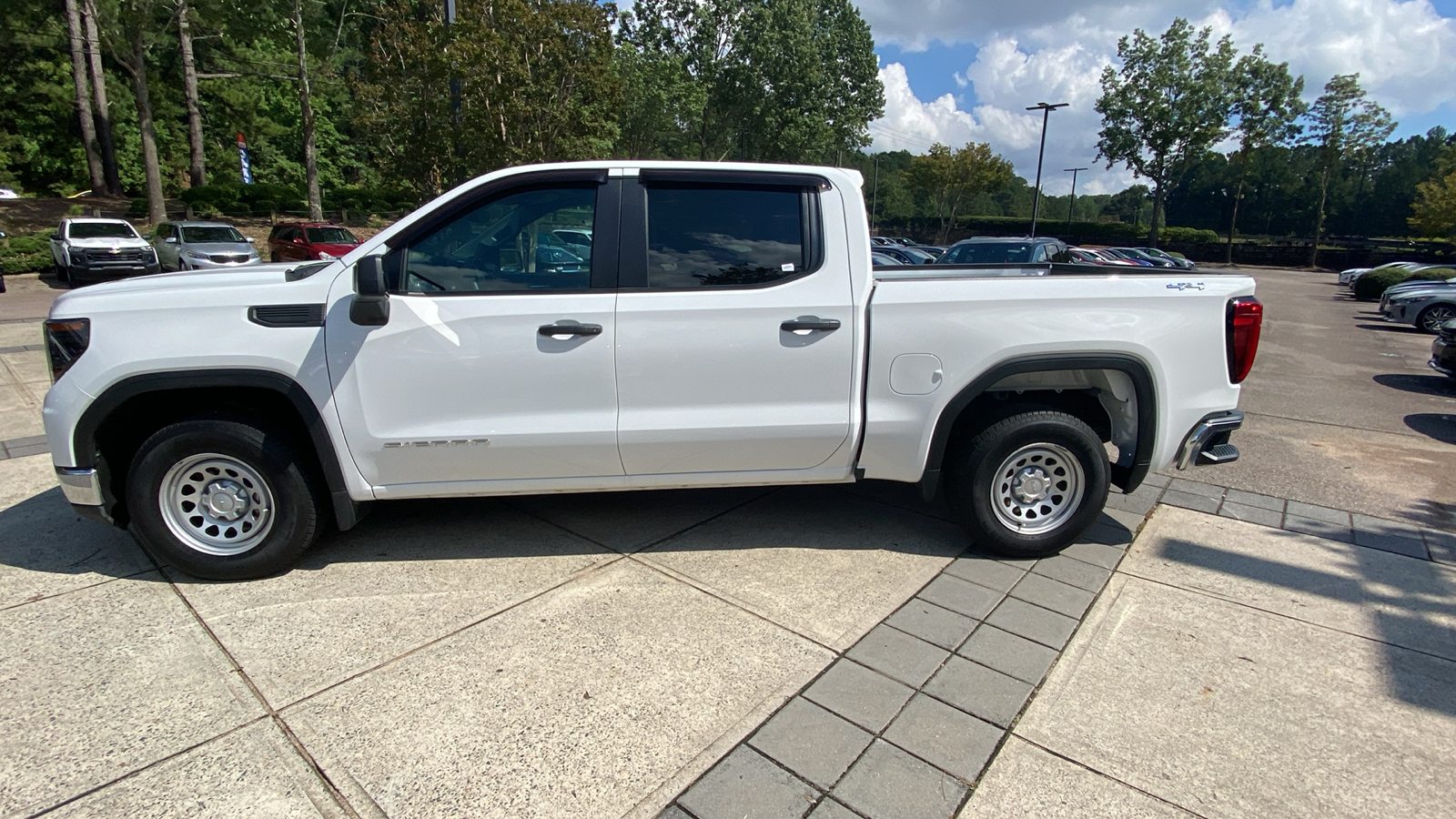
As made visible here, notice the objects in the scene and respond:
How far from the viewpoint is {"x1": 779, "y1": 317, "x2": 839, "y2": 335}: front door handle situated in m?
3.52

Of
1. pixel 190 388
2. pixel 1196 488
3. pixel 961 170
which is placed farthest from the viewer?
pixel 961 170

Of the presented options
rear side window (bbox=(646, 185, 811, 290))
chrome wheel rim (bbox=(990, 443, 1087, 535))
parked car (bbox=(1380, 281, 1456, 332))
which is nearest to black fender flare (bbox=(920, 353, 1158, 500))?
chrome wheel rim (bbox=(990, 443, 1087, 535))

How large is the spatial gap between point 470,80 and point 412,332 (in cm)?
1328

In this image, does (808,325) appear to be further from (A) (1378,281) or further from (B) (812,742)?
(A) (1378,281)

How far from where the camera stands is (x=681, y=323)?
11.4ft

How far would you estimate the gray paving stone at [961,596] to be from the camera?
349cm

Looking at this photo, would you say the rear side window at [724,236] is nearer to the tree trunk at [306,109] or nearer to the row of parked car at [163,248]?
the row of parked car at [163,248]

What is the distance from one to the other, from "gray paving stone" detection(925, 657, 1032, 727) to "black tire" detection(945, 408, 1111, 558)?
1036 mm

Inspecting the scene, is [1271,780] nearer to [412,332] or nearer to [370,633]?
[370,633]

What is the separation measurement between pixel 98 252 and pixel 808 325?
71.3ft

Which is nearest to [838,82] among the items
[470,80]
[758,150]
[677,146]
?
[758,150]

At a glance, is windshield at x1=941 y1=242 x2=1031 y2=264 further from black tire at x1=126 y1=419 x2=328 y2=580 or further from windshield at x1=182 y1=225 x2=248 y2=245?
windshield at x1=182 y1=225 x2=248 y2=245

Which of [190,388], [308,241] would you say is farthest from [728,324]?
[308,241]

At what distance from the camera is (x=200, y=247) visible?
18797 millimetres
